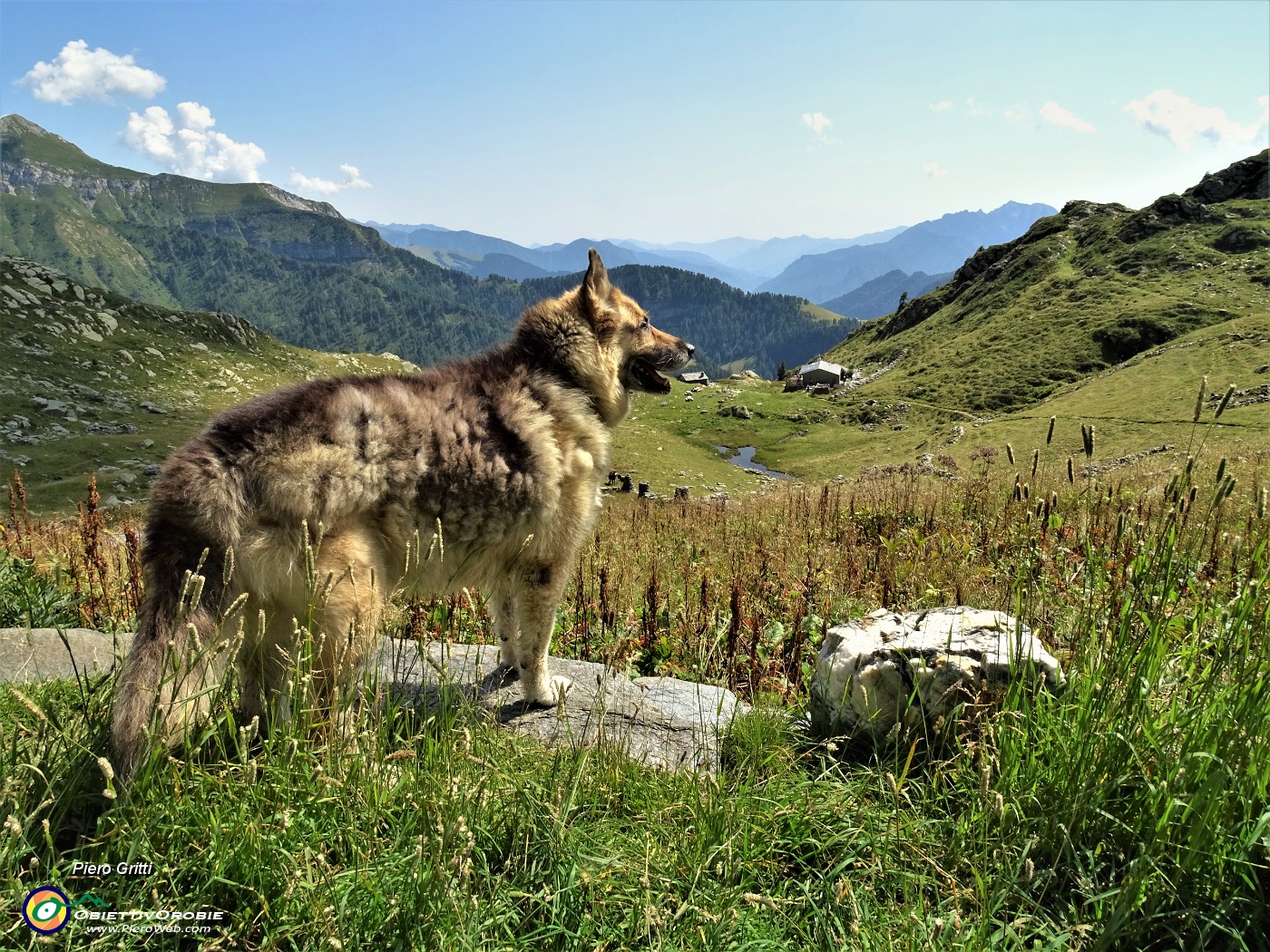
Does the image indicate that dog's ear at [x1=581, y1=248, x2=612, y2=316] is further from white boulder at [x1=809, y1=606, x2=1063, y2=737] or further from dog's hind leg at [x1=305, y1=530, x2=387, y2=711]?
white boulder at [x1=809, y1=606, x2=1063, y2=737]

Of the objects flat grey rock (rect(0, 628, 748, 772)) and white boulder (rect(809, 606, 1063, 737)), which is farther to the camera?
flat grey rock (rect(0, 628, 748, 772))

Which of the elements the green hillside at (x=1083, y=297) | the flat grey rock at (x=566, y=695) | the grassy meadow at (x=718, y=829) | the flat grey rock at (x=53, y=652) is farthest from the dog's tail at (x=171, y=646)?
the green hillside at (x=1083, y=297)

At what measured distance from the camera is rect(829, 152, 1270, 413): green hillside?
86.9 m

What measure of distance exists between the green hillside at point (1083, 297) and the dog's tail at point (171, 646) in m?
91.8

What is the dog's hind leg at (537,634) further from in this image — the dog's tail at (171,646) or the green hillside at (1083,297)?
the green hillside at (1083,297)

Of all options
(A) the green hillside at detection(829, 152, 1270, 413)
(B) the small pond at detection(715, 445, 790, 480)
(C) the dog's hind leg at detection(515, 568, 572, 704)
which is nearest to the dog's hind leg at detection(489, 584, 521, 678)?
(C) the dog's hind leg at detection(515, 568, 572, 704)

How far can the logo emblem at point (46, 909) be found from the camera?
220 cm

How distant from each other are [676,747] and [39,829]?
316cm

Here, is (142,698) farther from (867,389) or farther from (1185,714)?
(867,389)

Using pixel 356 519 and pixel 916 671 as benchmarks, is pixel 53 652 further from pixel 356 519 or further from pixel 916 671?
pixel 916 671

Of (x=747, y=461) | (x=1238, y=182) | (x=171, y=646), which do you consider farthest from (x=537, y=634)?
(x=1238, y=182)

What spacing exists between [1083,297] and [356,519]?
127218mm

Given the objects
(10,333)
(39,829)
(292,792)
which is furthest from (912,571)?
(10,333)

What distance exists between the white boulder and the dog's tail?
11.0ft
